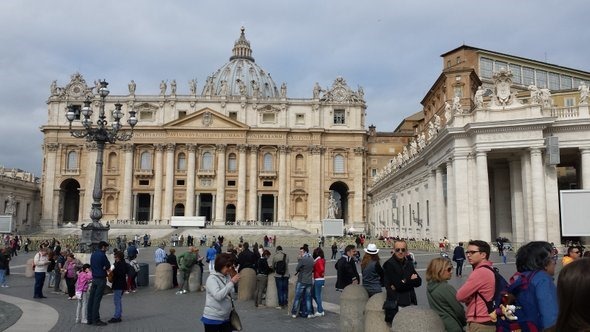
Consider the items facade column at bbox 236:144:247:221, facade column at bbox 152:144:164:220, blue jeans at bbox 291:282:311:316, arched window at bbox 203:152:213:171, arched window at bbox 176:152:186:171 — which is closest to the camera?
blue jeans at bbox 291:282:311:316

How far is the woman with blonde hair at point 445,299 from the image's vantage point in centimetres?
525

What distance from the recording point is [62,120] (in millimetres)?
70812

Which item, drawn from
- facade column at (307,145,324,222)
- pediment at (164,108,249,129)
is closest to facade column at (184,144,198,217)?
pediment at (164,108,249,129)

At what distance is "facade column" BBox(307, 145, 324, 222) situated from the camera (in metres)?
69.1

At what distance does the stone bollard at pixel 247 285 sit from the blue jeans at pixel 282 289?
155cm

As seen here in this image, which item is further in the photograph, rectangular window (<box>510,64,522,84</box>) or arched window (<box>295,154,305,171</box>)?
arched window (<box>295,154,305,171</box>)

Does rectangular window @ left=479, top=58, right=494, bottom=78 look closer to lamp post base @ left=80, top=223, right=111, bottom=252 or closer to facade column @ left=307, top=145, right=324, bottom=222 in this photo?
facade column @ left=307, top=145, right=324, bottom=222

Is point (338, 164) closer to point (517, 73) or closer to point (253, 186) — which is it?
point (253, 186)

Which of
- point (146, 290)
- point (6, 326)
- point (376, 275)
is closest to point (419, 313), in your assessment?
point (376, 275)

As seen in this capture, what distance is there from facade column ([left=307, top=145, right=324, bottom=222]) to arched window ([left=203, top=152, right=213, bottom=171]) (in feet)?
45.7

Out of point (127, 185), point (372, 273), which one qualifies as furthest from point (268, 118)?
point (372, 273)

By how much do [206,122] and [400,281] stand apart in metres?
64.5

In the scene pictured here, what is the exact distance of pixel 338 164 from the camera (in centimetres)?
7162

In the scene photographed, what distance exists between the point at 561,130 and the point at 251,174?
49179 millimetres
